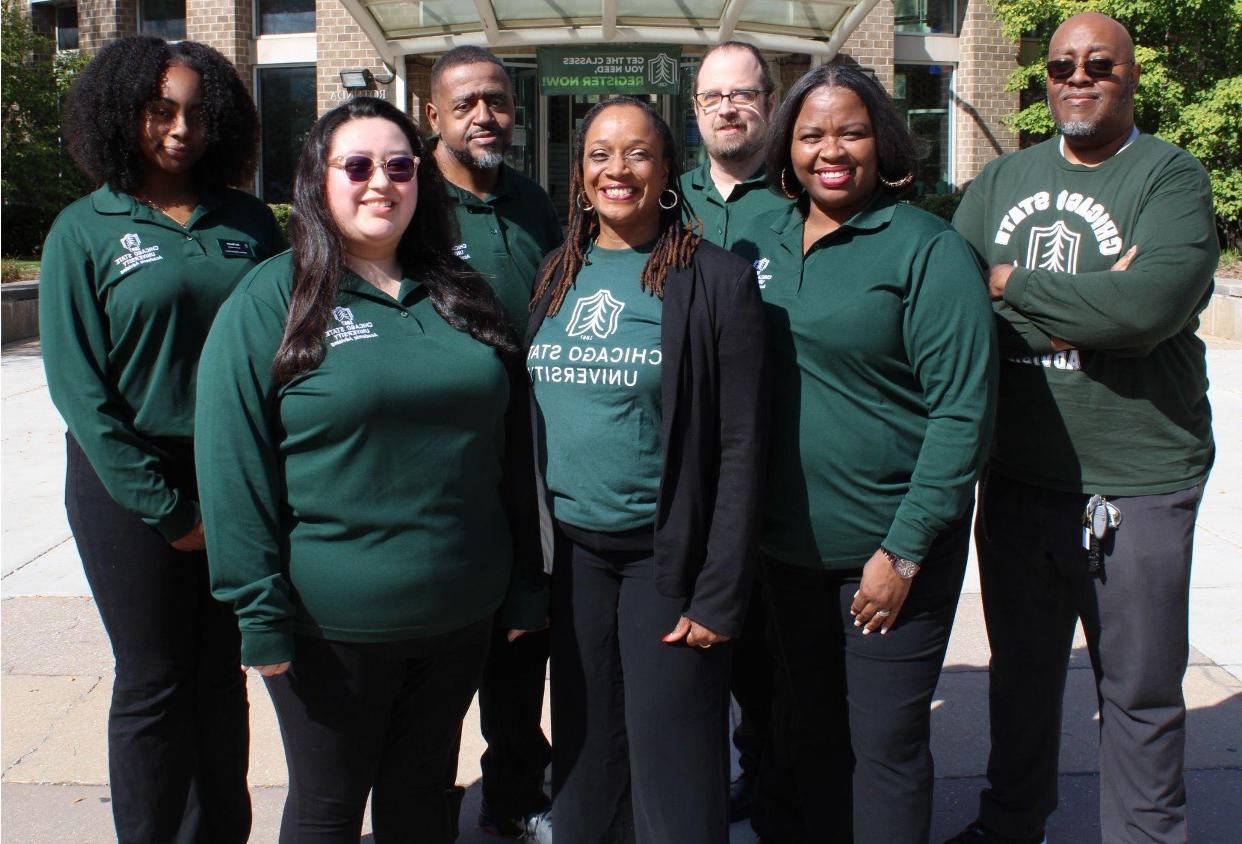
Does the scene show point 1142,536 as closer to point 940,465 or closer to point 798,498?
point 940,465

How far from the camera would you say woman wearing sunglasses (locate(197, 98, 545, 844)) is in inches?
92.7

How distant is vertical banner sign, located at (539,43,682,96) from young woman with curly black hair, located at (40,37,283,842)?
43.9 feet

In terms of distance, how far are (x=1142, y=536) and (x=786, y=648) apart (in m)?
0.93

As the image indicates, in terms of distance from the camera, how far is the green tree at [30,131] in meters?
17.0

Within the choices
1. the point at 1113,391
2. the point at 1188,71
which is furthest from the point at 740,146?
the point at 1188,71

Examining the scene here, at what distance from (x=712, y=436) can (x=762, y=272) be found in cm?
48

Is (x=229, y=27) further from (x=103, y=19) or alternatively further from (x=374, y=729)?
(x=374, y=729)

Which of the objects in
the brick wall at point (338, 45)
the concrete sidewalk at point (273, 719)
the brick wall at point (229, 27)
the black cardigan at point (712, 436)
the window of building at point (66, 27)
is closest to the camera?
the black cardigan at point (712, 436)

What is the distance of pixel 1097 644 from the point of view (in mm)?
3020

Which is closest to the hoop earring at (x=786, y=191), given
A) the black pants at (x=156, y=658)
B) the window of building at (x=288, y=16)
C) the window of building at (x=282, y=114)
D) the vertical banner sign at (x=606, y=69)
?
the black pants at (x=156, y=658)

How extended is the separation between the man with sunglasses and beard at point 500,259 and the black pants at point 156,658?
82 cm

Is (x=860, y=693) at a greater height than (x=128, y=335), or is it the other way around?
(x=128, y=335)

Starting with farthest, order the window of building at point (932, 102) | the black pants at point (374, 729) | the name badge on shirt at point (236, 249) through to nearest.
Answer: the window of building at point (932, 102)
the name badge on shirt at point (236, 249)
the black pants at point (374, 729)

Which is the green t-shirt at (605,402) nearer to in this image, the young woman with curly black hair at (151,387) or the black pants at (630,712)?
the black pants at (630,712)
